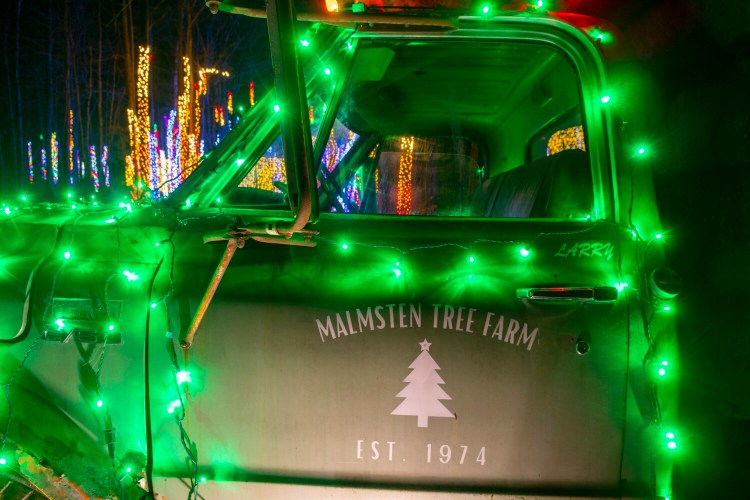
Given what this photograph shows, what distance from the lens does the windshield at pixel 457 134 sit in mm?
2090

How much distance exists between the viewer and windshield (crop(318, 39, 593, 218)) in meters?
2.09

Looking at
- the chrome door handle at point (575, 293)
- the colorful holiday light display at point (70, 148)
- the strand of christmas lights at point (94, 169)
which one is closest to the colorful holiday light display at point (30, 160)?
the colorful holiday light display at point (70, 148)

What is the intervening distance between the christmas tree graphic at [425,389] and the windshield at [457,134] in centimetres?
74

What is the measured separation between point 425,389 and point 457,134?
243 cm

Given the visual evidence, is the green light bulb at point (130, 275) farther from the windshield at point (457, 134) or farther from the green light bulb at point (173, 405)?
the windshield at point (457, 134)

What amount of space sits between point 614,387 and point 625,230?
0.51 metres

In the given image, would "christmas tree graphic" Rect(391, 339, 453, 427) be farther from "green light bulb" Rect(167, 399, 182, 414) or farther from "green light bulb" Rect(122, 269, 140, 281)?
"green light bulb" Rect(122, 269, 140, 281)

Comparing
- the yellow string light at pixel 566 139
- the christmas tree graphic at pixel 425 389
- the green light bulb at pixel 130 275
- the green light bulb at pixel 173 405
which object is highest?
the yellow string light at pixel 566 139

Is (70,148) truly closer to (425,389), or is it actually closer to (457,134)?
(457,134)

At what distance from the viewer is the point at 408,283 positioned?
1.60 m

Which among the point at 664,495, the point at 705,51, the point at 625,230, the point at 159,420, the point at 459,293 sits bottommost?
the point at 664,495

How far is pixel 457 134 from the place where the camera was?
361 cm

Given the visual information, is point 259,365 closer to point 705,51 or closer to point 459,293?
point 459,293

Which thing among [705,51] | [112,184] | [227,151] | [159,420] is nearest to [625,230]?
[705,51]
